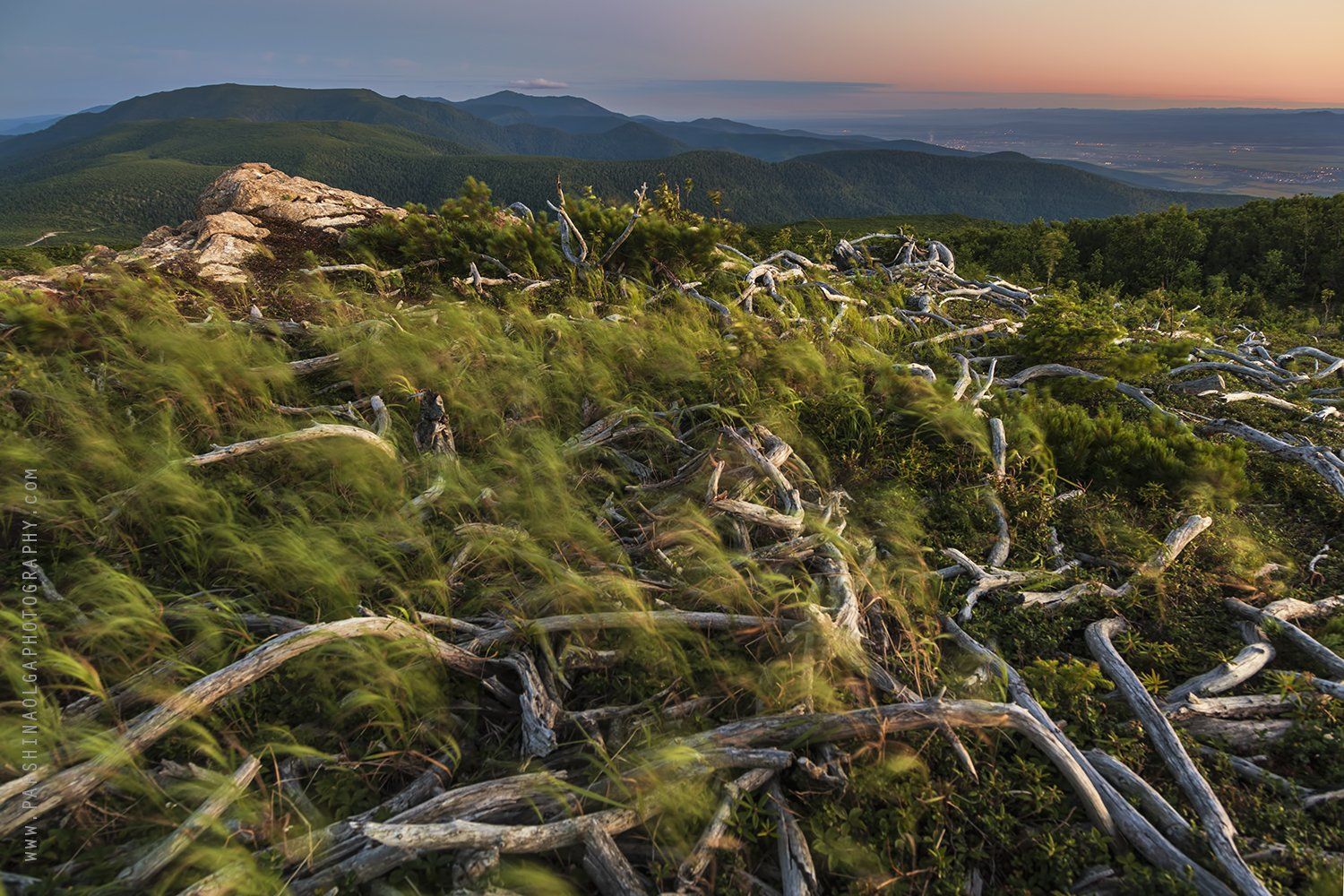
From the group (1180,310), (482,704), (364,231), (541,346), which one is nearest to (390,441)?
(541,346)

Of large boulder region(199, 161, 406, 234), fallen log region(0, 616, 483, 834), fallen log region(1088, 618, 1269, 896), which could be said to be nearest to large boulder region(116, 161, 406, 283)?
large boulder region(199, 161, 406, 234)

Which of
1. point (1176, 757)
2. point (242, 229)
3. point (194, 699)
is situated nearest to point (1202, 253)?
point (1176, 757)

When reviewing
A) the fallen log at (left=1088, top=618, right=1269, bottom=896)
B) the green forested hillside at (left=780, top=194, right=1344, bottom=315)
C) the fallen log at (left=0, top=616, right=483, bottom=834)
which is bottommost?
the fallen log at (left=1088, top=618, right=1269, bottom=896)

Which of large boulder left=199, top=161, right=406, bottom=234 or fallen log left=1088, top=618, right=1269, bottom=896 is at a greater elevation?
large boulder left=199, top=161, right=406, bottom=234

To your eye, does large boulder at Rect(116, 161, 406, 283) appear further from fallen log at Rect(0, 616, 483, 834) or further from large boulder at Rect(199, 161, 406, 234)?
fallen log at Rect(0, 616, 483, 834)

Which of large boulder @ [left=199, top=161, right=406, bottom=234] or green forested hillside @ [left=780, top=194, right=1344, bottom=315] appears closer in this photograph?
large boulder @ [left=199, top=161, right=406, bottom=234]

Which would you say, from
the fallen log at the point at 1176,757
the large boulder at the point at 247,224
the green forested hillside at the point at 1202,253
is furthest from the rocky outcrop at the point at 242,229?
the green forested hillside at the point at 1202,253

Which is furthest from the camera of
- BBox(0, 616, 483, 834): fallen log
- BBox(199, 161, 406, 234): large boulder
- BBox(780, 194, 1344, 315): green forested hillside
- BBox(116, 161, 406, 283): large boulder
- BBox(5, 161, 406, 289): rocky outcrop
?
BBox(780, 194, 1344, 315): green forested hillside

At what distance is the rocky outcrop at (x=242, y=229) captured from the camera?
314 inches

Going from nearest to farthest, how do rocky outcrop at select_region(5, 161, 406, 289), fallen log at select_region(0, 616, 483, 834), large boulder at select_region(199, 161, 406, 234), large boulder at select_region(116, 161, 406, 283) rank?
fallen log at select_region(0, 616, 483, 834)
rocky outcrop at select_region(5, 161, 406, 289)
large boulder at select_region(116, 161, 406, 283)
large boulder at select_region(199, 161, 406, 234)

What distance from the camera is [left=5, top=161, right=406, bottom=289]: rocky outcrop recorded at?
26.2 ft

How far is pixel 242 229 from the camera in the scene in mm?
9641

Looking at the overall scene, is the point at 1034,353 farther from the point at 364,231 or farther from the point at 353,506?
the point at 364,231

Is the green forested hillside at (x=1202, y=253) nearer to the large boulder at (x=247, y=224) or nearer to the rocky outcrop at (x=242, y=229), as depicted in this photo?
the large boulder at (x=247, y=224)
